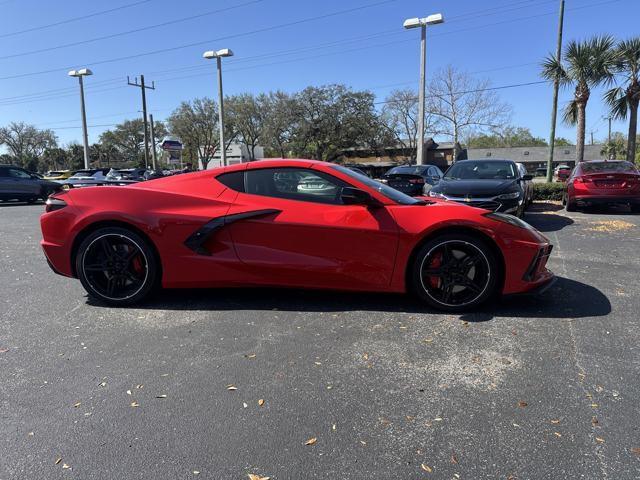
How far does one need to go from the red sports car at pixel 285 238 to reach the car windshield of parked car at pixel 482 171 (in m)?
5.61

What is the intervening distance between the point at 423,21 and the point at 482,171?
1030 centimetres

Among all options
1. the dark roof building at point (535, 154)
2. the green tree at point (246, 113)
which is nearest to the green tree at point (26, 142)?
the green tree at point (246, 113)

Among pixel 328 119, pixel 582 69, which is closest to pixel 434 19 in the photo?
pixel 582 69

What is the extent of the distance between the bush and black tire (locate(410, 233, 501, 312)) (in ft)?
39.7

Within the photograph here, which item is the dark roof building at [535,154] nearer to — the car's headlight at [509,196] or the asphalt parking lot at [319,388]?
the car's headlight at [509,196]

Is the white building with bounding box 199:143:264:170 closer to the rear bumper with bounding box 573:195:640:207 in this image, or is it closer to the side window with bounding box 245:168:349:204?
the rear bumper with bounding box 573:195:640:207

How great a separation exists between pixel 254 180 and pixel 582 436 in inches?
128

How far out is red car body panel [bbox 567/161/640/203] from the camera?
411 inches

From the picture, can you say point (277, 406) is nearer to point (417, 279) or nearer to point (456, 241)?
point (417, 279)

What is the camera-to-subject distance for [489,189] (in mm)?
8352

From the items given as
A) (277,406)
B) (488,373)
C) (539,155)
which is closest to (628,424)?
(488,373)

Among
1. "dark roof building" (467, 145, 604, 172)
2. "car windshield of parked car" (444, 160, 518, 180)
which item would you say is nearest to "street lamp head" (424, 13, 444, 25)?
"car windshield of parked car" (444, 160, 518, 180)

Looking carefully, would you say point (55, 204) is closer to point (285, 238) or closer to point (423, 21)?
point (285, 238)

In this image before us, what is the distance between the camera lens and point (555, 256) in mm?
6488
